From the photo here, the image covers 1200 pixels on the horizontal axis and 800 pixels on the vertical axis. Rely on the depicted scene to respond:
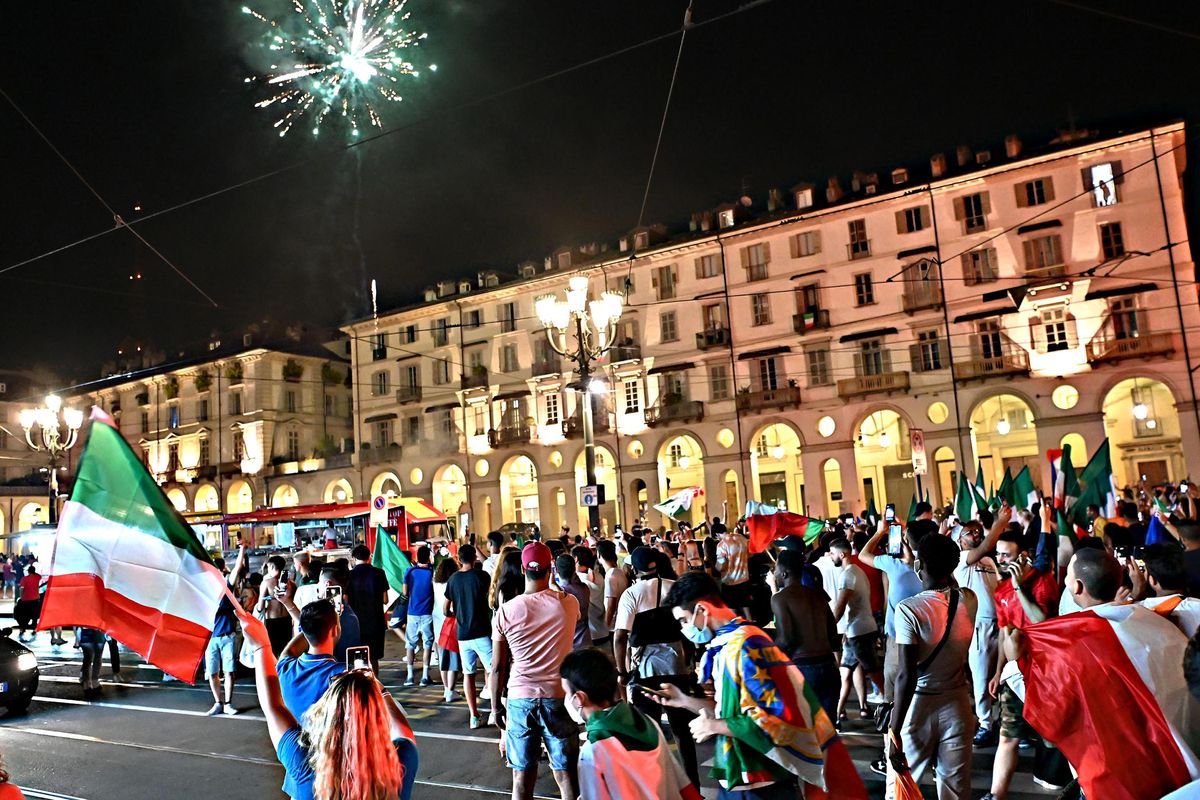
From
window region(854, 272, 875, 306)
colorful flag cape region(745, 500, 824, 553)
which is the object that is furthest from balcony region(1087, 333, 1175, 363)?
colorful flag cape region(745, 500, 824, 553)

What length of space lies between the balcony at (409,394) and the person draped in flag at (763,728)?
47718 millimetres

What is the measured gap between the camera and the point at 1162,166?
106ft

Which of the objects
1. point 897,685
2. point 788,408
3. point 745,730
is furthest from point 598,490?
point 788,408

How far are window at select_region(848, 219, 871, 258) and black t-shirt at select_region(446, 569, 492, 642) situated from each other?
3260 centimetres

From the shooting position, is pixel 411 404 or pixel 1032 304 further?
pixel 411 404

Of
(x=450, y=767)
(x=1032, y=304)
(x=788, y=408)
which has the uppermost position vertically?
(x=1032, y=304)

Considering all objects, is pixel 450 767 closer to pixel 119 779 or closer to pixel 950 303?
pixel 119 779

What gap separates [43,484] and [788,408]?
54773 millimetres

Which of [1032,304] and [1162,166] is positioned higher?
[1162,166]

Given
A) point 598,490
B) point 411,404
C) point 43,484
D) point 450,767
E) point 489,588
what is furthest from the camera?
point 43,484

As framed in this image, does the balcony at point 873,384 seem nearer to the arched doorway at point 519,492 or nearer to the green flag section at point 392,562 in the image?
the arched doorway at point 519,492

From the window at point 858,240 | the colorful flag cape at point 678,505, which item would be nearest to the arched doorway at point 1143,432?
the window at point 858,240

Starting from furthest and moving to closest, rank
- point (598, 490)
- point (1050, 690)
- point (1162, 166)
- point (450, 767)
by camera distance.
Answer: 1. point (1162, 166)
2. point (598, 490)
3. point (450, 767)
4. point (1050, 690)

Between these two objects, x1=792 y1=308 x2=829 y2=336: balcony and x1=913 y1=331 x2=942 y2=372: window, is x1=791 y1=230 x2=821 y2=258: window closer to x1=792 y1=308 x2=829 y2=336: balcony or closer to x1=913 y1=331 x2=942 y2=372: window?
x1=792 y1=308 x2=829 y2=336: balcony
